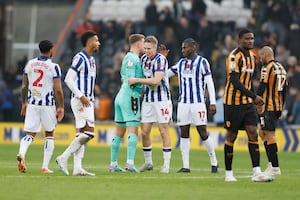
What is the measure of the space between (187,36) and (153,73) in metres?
15.2

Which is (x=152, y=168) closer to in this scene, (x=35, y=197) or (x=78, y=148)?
(x=78, y=148)

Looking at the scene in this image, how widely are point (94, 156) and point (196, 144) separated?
21.6 ft

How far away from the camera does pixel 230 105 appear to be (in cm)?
1602

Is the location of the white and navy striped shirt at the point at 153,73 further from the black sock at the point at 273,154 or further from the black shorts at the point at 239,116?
the black shorts at the point at 239,116

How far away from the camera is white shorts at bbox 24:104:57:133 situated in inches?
695

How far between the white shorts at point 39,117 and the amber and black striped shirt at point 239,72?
3.34 m

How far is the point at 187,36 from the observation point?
33.6 meters

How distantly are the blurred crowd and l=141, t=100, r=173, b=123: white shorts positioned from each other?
38.2 ft

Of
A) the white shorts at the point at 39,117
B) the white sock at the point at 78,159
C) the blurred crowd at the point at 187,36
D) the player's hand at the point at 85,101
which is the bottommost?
the white sock at the point at 78,159

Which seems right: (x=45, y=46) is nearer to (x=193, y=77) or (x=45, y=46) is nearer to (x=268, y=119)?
(x=193, y=77)

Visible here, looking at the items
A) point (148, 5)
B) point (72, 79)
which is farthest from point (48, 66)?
point (148, 5)

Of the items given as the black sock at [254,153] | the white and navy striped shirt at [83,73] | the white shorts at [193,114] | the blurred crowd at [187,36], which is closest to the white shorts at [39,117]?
the white and navy striped shirt at [83,73]

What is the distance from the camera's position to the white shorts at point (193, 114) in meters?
18.9

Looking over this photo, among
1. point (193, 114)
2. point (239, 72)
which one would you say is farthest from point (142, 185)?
point (193, 114)
